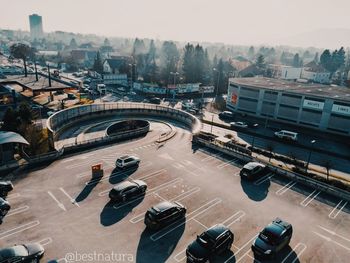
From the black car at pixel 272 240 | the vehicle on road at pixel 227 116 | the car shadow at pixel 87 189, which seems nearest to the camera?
the black car at pixel 272 240

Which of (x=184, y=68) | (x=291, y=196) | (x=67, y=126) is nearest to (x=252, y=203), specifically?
(x=291, y=196)

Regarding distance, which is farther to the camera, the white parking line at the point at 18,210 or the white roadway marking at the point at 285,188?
the white roadway marking at the point at 285,188

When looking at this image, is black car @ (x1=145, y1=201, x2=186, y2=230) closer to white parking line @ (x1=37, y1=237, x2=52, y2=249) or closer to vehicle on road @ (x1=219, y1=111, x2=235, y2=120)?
white parking line @ (x1=37, y1=237, x2=52, y2=249)

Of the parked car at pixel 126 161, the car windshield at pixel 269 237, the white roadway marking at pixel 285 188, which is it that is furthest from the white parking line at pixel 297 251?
the parked car at pixel 126 161

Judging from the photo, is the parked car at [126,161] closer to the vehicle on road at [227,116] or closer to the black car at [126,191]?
the black car at [126,191]

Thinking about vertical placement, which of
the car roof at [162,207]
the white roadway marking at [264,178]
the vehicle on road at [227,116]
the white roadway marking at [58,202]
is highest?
the car roof at [162,207]

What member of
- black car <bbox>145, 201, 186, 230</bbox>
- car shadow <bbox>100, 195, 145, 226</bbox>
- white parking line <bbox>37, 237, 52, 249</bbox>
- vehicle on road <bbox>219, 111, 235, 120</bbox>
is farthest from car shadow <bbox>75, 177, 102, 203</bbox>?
vehicle on road <bbox>219, 111, 235, 120</bbox>
